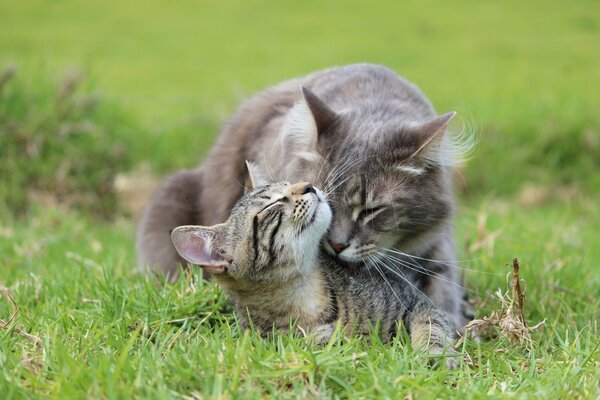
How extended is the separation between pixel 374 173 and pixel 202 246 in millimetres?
1065

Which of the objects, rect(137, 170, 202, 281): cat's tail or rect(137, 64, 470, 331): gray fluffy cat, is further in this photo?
rect(137, 170, 202, 281): cat's tail

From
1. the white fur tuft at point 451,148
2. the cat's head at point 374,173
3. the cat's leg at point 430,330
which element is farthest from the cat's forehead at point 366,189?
the cat's leg at point 430,330

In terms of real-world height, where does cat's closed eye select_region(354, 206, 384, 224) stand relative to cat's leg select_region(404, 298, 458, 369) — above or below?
above

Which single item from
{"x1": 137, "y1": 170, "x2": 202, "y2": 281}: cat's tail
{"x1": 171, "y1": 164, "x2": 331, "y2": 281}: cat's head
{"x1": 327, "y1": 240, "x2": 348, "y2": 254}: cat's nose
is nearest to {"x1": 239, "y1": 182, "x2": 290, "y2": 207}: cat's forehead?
{"x1": 171, "y1": 164, "x2": 331, "y2": 281}: cat's head

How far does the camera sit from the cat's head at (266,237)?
11.9 ft

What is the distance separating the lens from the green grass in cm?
293

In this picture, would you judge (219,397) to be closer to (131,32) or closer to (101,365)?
(101,365)

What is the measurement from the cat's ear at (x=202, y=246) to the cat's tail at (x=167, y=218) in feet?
5.56

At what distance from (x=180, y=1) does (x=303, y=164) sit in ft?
42.4

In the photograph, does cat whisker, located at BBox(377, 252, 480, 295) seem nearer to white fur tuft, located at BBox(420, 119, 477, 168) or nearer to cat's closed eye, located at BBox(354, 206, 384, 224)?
cat's closed eye, located at BBox(354, 206, 384, 224)

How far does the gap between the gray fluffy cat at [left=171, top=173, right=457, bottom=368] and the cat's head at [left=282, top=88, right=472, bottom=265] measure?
0.18m

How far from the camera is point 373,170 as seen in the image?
4090 mm

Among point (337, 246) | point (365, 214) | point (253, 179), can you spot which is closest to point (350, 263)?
point (337, 246)

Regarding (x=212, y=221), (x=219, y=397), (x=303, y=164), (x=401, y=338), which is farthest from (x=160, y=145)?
(x=219, y=397)
